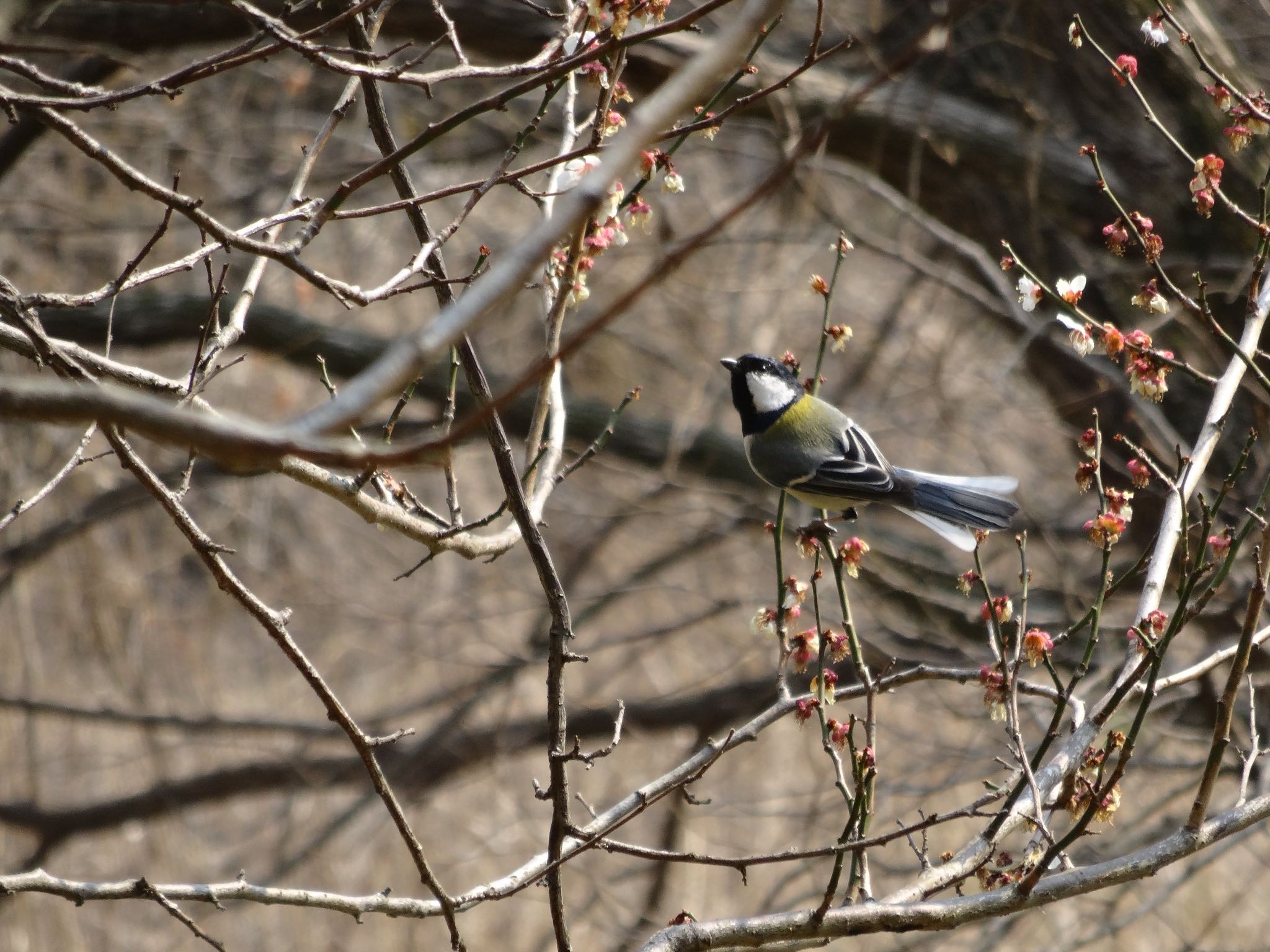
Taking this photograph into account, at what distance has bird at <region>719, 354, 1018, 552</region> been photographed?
404 cm

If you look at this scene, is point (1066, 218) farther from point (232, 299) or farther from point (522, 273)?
point (522, 273)

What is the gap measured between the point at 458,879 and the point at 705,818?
72.2 inches

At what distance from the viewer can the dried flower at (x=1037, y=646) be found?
228 cm

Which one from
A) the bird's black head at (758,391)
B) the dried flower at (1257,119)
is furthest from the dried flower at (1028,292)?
the bird's black head at (758,391)

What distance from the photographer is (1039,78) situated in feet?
20.1

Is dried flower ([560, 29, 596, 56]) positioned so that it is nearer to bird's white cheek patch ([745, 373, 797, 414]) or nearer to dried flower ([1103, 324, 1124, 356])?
dried flower ([1103, 324, 1124, 356])

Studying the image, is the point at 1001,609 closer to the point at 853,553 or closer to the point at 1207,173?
the point at 853,553

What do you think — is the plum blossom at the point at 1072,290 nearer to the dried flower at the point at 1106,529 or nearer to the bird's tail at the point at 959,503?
the dried flower at the point at 1106,529

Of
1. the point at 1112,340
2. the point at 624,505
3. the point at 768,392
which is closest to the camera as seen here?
the point at 1112,340

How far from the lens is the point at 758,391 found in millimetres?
4465

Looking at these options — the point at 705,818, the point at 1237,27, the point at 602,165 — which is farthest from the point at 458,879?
the point at 602,165

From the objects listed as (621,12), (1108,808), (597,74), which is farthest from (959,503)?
(621,12)

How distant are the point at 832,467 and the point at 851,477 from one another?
0.25ft

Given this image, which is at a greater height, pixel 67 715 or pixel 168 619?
pixel 168 619
